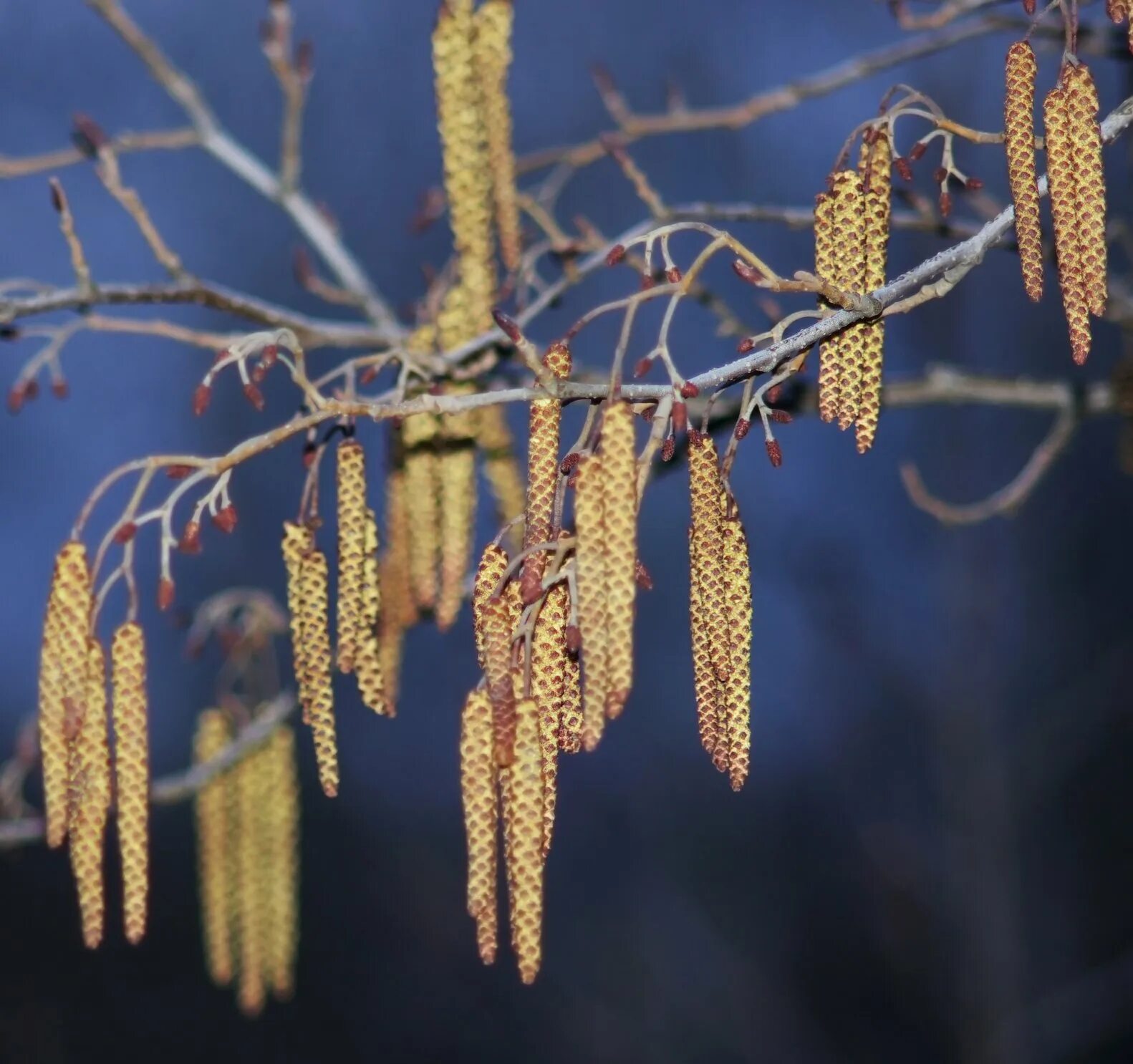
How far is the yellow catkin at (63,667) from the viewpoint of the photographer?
128 centimetres

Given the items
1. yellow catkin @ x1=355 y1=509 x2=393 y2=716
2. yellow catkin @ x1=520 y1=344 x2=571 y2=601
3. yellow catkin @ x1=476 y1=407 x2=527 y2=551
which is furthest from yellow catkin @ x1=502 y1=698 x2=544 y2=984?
yellow catkin @ x1=476 y1=407 x2=527 y2=551

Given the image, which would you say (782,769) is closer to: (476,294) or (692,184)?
(692,184)

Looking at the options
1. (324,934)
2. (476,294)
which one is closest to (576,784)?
(324,934)

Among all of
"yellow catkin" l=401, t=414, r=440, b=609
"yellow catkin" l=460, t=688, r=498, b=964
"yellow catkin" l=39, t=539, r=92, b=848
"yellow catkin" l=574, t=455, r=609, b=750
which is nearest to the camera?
"yellow catkin" l=574, t=455, r=609, b=750

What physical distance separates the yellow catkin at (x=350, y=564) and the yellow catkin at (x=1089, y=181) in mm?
723

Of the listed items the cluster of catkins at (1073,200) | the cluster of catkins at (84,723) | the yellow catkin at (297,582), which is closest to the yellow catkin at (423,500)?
the yellow catkin at (297,582)

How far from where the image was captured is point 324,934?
8.80 metres

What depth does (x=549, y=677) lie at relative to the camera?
1101 mm

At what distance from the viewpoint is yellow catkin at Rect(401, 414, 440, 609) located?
1.75 metres

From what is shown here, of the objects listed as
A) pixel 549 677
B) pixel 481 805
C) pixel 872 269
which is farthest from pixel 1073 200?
pixel 481 805

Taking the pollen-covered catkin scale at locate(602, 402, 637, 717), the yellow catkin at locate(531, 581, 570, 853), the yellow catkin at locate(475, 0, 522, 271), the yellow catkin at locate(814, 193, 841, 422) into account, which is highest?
the yellow catkin at locate(475, 0, 522, 271)

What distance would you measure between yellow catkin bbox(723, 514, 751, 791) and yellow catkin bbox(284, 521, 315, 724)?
437 millimetres

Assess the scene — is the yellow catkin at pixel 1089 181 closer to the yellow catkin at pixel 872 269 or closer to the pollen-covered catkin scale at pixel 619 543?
the yellow catkin at pixel 872 269

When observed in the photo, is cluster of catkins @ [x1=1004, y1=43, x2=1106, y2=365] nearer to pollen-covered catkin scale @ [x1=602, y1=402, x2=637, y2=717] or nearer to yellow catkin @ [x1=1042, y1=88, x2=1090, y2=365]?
yellow catkin @ [x1=1042, y1=88, x2=1090, y2=365]
